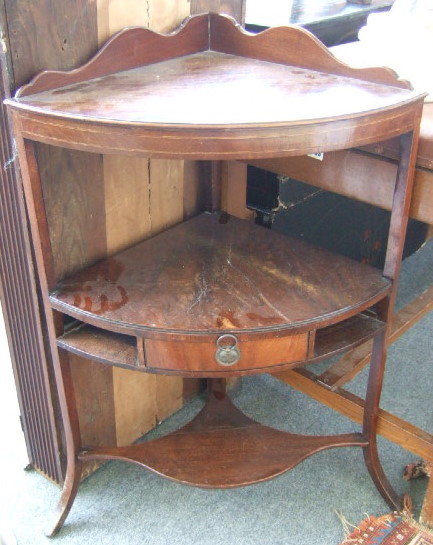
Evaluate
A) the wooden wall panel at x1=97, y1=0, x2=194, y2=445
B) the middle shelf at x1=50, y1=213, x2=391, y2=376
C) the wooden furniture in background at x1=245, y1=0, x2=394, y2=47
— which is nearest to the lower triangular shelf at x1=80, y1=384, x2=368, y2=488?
the wooden wall panel at x1=97, y1=0, x2=194, y2=445

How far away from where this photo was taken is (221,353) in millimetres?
995

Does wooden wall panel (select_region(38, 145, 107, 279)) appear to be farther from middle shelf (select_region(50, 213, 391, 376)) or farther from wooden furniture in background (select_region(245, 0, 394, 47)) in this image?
wooden furniture in background (select_region(245, 0, 394, 47))

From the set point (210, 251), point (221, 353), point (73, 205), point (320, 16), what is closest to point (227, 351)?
point (221, 353)

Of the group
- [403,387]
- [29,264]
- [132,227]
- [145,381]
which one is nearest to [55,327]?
[29,264]

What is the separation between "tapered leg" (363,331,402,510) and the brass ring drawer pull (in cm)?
32

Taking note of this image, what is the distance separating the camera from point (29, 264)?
1123mm

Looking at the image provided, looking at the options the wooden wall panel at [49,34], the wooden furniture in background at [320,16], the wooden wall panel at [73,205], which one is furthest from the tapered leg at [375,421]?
the wooden furniture in background at [320,16]

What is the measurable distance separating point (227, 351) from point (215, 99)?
0.37 meters

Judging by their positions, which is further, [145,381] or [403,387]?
[403,387]

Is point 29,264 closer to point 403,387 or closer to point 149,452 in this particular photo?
point 149,452

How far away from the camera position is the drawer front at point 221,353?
3.26 ft

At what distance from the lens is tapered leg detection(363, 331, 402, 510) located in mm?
1217

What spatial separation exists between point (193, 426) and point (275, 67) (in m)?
0.73

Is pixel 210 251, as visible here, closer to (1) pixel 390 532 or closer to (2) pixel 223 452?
(2) pixel 223 452
